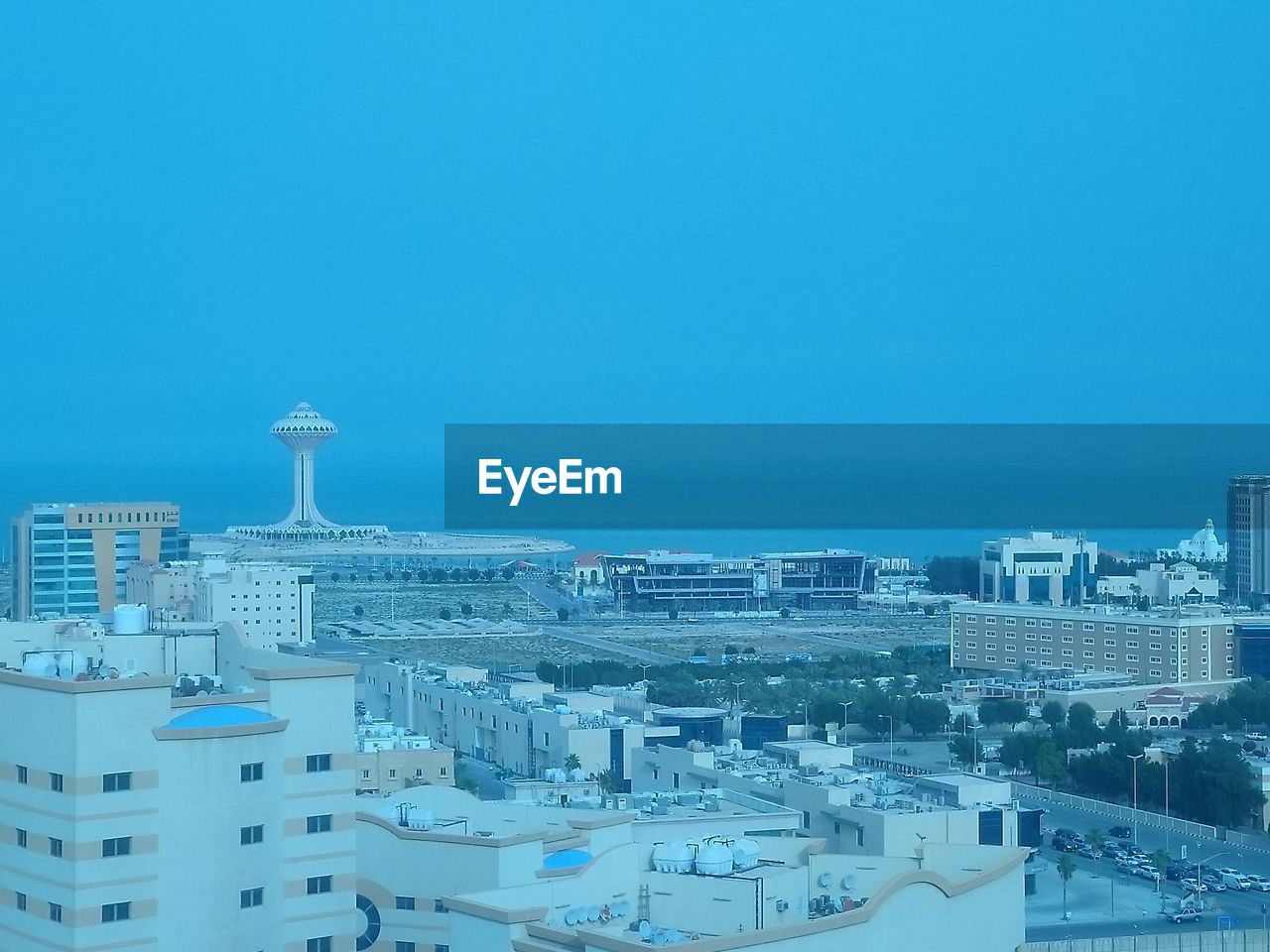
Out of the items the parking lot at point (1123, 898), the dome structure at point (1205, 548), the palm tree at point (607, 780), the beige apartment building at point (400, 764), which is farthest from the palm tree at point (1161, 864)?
the dome structure at point (1205, 548)

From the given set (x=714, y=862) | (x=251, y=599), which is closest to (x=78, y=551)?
(x=251, y=599)

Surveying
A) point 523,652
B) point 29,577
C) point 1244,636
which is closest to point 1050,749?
point 1244,636

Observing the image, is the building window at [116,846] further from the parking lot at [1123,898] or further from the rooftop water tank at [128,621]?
the parking lot at [1123,898]

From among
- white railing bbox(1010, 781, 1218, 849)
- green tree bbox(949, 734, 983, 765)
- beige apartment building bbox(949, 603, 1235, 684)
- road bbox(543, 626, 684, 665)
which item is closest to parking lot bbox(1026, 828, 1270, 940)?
white railing bbox(1010, 781, 1218, 849)

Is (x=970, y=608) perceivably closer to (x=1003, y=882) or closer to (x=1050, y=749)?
(x=1050, y=749)

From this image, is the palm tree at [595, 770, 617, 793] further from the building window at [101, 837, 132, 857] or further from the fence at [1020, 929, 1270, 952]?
the building window at [101, 837, 132, 857]
